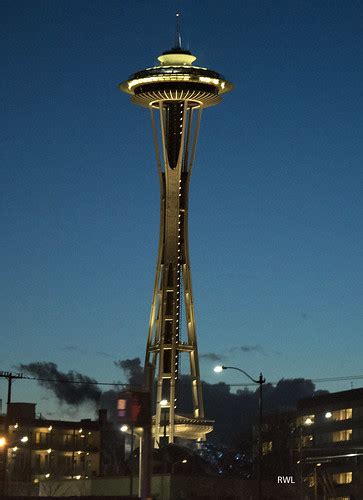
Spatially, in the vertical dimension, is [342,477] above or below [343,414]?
below

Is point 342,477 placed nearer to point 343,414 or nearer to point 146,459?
point 343,414

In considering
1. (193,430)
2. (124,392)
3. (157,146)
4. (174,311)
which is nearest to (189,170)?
(157,146)

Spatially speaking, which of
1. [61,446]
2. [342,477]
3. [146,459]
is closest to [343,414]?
[342,477]

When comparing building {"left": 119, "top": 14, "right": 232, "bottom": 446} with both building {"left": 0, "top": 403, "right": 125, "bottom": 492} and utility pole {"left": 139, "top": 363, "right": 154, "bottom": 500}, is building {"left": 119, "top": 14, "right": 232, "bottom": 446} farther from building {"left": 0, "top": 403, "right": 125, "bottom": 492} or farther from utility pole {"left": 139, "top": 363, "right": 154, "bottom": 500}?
utility pole {"left": 139, "top": 363, "right": 154, "bottom": 500}

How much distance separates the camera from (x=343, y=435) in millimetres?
188125

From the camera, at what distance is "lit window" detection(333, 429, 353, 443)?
612 feet

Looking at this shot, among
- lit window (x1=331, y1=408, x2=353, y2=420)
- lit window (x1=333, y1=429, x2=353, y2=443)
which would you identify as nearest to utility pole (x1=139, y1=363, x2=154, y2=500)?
lit window (x1=333, y1=429, x2=353, y2=443)

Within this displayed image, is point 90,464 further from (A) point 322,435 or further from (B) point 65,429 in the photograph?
(A) point 322,435

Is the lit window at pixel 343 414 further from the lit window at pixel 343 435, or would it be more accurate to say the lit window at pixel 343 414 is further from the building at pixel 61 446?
the building at pixel 61 446

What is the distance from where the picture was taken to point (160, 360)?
162000 millimetres

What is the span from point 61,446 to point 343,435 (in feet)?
133

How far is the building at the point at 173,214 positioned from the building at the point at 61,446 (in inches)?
589

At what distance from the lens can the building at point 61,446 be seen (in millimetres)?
174075

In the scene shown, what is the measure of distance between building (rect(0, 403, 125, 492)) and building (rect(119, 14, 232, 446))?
589 inches
